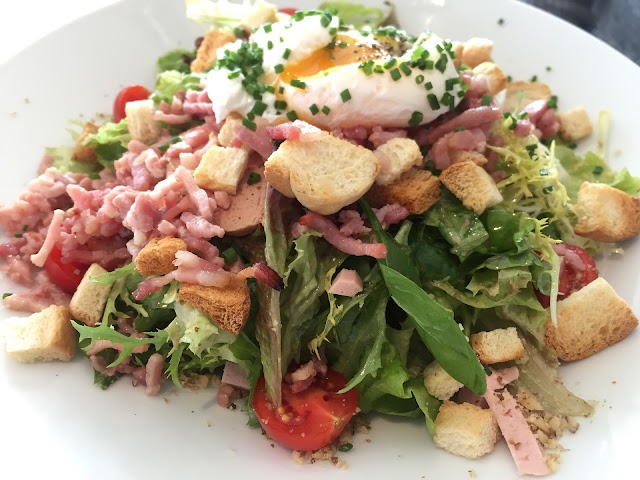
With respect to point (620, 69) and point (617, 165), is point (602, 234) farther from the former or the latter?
point (620, 69)

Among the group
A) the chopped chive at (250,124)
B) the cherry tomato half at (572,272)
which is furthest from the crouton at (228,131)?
the cherry tomato half at (572,272)

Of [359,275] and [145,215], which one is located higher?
[145,215]

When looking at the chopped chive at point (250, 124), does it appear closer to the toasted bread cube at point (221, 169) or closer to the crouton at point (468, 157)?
the toasted bread cube at point (221, 169)

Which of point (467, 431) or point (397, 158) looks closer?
point (467, 431)

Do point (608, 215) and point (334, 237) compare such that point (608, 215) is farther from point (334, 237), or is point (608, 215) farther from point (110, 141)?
point (110, 141)

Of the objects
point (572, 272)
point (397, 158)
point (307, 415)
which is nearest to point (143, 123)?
point (397, 158)

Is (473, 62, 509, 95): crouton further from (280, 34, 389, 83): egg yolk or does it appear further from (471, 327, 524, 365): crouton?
(471, 327, 524, 365): crouton

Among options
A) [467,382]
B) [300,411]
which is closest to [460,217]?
[467,382]
